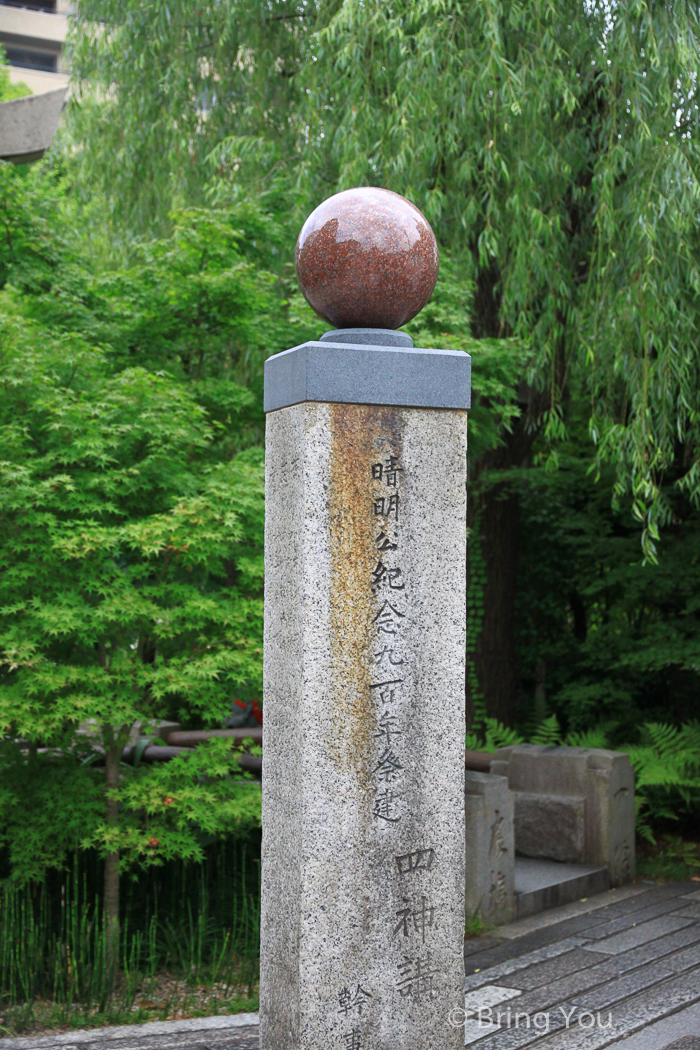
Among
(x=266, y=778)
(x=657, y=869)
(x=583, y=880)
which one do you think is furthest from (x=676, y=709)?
(x=266, y=778)

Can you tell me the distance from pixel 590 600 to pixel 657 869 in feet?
12.6

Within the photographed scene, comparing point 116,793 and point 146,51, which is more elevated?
point 146,51

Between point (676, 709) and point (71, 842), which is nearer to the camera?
point (71, 842)

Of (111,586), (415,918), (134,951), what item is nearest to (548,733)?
(134,951)

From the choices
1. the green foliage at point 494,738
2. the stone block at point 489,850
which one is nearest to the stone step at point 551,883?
the stone block at point 489,850

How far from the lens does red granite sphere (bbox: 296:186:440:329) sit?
3127 millimetres

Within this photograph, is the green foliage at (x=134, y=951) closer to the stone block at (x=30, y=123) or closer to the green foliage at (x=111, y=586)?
the green foliage at (x=111, y=586)

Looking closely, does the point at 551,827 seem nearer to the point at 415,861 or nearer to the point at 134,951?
the point at 134,951

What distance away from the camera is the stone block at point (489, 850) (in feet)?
19.6

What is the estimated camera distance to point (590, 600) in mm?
10867

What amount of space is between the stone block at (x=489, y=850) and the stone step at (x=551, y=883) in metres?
0.19

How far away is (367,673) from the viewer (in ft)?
9.98

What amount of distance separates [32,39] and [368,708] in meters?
43.2

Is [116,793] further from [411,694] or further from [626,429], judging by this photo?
[626,429]
